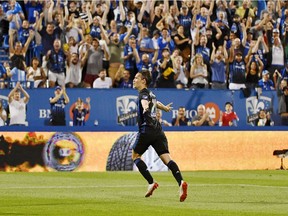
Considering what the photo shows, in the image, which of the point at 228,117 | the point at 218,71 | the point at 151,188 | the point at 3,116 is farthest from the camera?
the point at 218,71

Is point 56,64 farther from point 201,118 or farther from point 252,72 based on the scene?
point 252,72

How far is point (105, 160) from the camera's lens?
26.1 meters

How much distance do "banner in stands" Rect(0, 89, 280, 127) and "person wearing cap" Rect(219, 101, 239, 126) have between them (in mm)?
497

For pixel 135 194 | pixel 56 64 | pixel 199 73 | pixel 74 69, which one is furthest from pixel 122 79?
pixel 135 194

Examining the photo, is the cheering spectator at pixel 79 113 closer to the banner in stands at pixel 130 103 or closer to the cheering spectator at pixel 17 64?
the banner in stands at pixel 130 103

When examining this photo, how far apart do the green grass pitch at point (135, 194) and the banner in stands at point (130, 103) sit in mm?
3637

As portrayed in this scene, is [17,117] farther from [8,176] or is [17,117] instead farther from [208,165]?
[208,165]

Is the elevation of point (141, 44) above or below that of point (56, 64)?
above

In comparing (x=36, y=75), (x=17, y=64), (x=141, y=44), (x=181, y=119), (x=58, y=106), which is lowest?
(x=181, y=119)

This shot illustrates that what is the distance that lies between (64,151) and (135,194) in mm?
8435

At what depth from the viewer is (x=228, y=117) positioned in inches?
1142

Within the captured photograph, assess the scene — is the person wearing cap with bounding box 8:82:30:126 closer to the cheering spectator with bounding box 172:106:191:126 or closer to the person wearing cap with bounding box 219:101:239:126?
the cheering spectator with bounding box 172:106:191:126

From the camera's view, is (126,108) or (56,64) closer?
(56,64)

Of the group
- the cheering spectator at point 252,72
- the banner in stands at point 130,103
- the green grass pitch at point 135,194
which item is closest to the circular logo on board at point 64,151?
the green grass pitch at point 135,194
